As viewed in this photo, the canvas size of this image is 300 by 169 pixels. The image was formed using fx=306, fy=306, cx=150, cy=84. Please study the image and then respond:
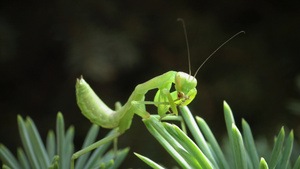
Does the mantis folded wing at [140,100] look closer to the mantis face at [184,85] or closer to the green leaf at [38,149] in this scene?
the mantis face at [184,85]

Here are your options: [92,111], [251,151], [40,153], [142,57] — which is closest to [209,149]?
[251,151]

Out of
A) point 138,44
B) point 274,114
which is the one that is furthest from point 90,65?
point 274,114

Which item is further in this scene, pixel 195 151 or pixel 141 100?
pixel 141 100

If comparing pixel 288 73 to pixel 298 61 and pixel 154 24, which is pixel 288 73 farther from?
pixel 154 24

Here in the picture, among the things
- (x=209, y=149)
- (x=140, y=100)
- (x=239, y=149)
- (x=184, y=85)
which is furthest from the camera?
(x=140, y=100)

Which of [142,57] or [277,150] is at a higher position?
[142,57]

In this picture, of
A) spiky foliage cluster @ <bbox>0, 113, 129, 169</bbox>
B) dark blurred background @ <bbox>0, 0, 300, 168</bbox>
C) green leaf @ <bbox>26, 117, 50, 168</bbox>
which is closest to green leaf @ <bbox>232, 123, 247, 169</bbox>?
spiky foliage cluster @ <bbox>0, 113, 129, 169</bbox>

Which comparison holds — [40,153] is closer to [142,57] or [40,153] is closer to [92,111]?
[92,111]
